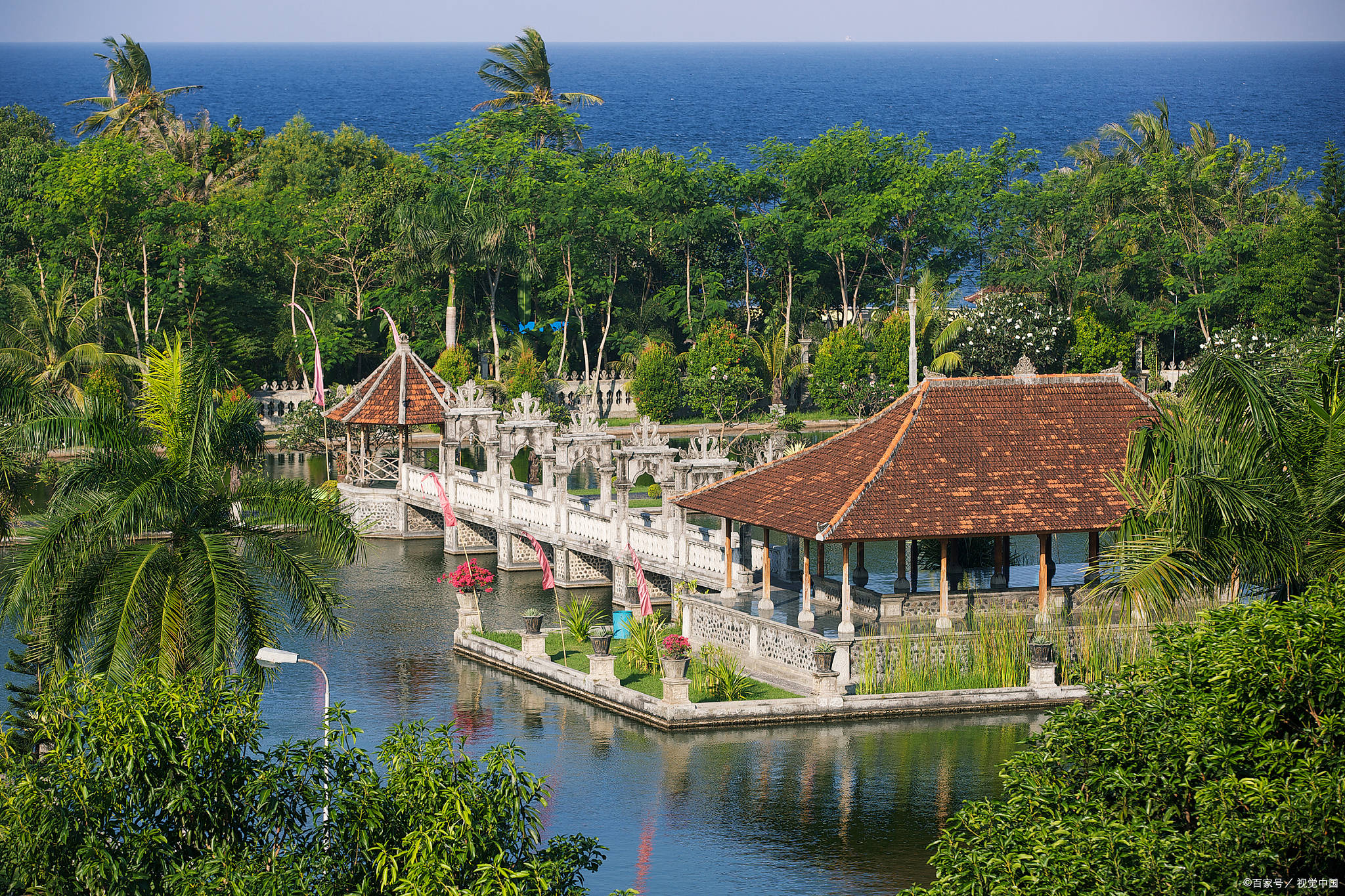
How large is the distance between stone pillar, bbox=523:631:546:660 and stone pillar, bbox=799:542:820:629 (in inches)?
208

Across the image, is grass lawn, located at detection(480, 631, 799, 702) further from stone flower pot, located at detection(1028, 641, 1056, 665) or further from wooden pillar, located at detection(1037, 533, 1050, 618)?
wooden pillar, located at detection(1037, 533, 1050, 618)

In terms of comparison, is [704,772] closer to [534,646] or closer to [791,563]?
[534,646]

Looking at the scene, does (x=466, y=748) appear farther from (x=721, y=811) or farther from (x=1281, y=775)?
(x=1281, y=775)

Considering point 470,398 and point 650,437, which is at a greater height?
point 650,437

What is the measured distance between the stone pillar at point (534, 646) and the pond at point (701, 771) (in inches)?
26.7

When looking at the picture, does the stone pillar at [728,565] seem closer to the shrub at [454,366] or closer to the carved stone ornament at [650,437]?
the carved stone ornament at [650,437]

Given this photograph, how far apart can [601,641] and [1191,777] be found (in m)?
17.2

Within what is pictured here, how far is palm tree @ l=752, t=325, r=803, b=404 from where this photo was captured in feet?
240

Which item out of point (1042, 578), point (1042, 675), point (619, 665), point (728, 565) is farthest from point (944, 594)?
point (619, 665)

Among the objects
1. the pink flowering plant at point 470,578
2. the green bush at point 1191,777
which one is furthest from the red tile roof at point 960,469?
the green bush at point 1191,777

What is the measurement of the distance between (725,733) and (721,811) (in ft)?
12.9

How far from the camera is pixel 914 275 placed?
78.5m

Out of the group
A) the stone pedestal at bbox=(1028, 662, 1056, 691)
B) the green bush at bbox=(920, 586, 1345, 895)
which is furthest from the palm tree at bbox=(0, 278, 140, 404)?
the green bush at bbox=(920, 586, 1345, 895)

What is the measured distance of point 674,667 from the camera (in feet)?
109
